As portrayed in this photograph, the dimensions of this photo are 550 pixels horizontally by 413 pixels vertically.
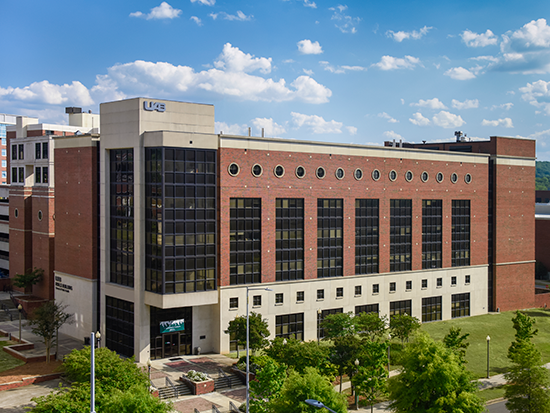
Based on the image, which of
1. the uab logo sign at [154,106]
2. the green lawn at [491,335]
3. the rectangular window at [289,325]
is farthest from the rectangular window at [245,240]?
the green lawn at [491,335]

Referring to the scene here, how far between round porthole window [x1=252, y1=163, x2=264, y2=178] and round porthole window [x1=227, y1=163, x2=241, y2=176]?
186cm

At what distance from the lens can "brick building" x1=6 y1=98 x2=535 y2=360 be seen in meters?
52.3

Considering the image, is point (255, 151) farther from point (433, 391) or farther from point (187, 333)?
point (433, 391)

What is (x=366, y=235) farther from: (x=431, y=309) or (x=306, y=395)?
(x=306, y=395)

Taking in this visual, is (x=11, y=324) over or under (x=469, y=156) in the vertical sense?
under

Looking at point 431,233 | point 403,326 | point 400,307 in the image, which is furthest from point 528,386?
point 431,233

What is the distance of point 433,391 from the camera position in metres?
33.2

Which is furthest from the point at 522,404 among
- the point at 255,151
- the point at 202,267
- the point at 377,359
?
the point at 255,151

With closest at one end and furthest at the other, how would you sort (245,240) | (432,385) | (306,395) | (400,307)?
(306,395)
(432,385)
(245,240)
(400,307)

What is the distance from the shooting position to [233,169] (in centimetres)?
5600

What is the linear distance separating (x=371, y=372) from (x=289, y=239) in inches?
842

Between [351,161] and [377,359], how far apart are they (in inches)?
1083

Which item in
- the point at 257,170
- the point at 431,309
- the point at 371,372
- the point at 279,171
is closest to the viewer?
the point at 371,372

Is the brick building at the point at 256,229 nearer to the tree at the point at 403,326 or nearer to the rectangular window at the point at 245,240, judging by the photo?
the rectangular window at the point at 245,240
